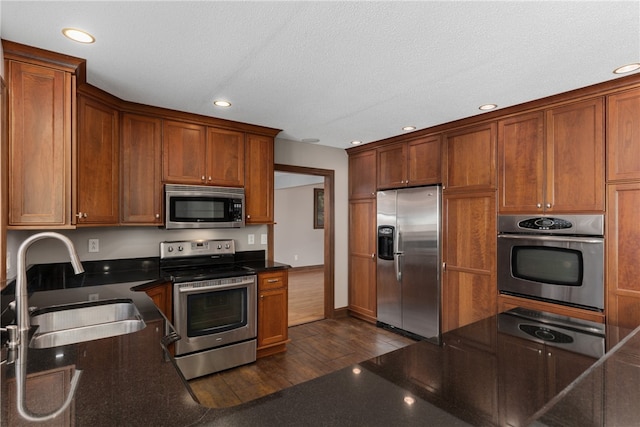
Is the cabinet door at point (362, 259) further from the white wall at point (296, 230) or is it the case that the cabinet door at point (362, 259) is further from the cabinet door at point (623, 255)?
the white wall at point (296, 230)

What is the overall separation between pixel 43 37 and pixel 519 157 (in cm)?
345

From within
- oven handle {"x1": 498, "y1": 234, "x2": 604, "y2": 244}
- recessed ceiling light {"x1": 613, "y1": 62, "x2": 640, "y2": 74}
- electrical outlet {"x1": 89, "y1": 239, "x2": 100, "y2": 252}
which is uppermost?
recessed ceiling light {"x1": 613, "y1": 62, "x2": 640, "y2": 74}

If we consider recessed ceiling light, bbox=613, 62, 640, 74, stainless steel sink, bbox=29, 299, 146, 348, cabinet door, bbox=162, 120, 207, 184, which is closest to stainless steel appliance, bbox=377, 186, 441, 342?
recessed ceiling light, bbox=613, 62, 640, 74

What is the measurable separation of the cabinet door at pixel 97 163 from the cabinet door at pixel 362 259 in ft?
9.29

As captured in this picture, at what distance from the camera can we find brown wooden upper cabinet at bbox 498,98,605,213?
2455 mm

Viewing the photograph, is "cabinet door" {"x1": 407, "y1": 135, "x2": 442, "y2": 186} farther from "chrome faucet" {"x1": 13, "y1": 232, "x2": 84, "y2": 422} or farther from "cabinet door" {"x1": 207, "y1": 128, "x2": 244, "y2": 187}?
"chrome faucet" {"x1": 13, "y1": 232, "x2": 84, "y2": 422}

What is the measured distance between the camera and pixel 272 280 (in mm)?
3281

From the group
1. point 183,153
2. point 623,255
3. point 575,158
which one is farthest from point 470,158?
point 183,153

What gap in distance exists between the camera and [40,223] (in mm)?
2000

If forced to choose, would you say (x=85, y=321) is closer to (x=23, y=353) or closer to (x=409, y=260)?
(x=23, y=353)

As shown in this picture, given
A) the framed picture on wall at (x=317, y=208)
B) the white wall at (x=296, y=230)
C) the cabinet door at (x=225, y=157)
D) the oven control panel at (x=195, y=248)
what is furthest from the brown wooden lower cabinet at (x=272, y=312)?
the framed picture on wall at (x=317, y=208)

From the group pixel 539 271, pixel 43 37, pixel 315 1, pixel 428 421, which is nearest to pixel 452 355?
pixel 428 421

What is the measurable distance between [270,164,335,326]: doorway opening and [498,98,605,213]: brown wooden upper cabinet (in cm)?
218

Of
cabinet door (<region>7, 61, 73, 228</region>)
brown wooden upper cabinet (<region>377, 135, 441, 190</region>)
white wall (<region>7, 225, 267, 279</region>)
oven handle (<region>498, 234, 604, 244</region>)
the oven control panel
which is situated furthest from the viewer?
brown wooden upper cabinet (<region>377, 135, 441, 190</region>)
